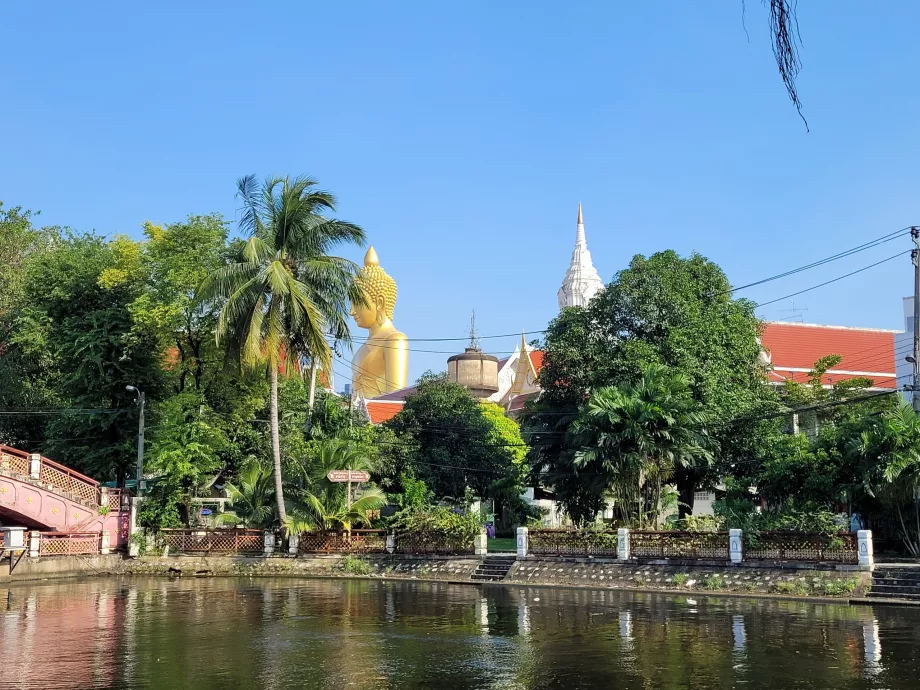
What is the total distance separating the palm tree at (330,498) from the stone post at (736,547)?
11.4 metres

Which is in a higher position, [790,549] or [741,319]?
[741,319]

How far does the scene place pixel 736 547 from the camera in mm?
22734

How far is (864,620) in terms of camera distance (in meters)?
17.1

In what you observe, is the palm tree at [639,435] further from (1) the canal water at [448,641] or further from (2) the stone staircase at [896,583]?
(2) the stone staircase at [896,583]

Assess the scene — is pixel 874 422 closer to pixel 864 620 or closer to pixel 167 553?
pixel 864 620

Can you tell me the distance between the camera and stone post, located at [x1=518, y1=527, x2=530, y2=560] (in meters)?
26.2

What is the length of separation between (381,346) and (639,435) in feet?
198

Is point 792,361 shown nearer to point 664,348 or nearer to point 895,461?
point 664,348

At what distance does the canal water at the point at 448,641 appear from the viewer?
37.6 feet

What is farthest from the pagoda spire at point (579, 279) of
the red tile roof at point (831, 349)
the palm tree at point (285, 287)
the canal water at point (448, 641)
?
the canal water at point (448, 641)

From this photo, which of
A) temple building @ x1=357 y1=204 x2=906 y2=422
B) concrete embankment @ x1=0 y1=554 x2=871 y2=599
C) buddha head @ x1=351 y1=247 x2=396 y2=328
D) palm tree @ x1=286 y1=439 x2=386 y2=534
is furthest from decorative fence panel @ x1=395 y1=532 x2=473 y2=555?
buddha head @ x1=351 y1=247 x2=396 y2=328

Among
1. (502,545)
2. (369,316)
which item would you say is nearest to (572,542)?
(502,545)

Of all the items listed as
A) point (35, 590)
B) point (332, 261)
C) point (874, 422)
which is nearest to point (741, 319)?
point (874, 422)

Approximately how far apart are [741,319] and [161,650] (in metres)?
24.4
